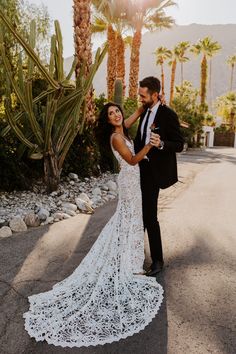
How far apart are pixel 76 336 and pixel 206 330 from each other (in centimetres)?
104

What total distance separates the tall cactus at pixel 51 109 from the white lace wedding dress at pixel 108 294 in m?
3.47

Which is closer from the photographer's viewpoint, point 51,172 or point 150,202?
point 150,202

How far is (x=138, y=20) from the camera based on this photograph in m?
23.8

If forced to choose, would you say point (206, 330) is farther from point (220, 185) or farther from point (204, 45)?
point (204, 45)

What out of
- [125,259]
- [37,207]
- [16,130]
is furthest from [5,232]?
[125,259]

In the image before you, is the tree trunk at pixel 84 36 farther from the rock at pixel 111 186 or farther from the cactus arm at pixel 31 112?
the cactus arm at pixel 31 112

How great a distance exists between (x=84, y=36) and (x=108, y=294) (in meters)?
8.63

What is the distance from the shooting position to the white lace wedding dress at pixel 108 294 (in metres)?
3.07

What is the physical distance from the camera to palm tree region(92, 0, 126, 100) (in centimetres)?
2155

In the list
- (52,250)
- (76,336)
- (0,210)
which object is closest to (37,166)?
(0,210)

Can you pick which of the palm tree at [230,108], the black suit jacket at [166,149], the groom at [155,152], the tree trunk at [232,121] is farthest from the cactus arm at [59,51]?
the palm tree at [230,108]

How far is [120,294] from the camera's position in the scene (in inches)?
144

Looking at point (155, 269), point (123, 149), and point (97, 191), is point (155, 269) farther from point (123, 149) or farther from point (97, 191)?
point (97, 191)

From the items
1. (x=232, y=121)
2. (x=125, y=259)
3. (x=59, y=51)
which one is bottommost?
(x=232, y=121)
